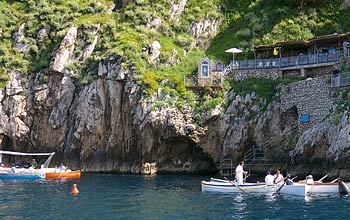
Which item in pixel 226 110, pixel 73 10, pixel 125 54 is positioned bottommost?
pixel 226 110

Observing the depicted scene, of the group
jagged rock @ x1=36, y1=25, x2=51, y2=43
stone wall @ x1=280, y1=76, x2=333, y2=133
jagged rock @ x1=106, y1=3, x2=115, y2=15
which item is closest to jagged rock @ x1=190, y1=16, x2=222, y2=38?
jagged rock @ x1=106, y1=3, x2=115, y2=15

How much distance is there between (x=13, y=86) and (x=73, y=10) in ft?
43.4

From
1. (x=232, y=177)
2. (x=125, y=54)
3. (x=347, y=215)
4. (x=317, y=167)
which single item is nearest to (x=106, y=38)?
(x=125, y=54)

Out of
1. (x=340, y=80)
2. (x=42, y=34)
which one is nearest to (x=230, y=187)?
(x=340, y=80)

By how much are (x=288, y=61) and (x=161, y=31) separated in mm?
18047

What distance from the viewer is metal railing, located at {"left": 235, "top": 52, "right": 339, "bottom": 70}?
6150cm

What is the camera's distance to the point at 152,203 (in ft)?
131

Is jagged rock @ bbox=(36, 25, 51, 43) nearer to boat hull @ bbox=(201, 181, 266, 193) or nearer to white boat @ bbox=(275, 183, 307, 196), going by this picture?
boat hull @ bbox=(201, 181, 266, 193)

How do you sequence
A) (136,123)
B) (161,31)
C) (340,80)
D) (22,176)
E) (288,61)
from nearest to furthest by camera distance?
(340,80) < (22,176) < (288,61) < (136,123) < (161,31)

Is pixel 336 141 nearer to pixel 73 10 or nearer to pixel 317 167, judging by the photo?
pixel 317 167

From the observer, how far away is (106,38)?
238ft

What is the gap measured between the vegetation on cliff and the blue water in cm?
1832

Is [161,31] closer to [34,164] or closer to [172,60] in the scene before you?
[172,60]

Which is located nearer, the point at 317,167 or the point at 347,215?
the point at 347,215
